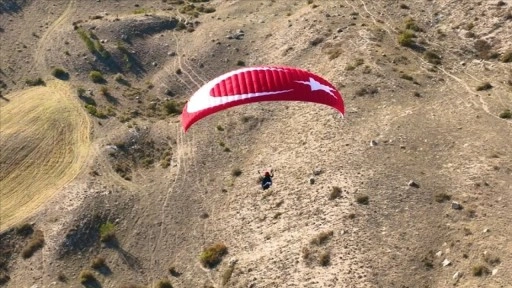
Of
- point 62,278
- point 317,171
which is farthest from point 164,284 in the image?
point 317,171

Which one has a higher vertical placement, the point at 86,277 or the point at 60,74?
the point at 60,74

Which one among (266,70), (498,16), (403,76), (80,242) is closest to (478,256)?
(266,70)

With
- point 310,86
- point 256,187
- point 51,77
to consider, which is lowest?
point 256,187

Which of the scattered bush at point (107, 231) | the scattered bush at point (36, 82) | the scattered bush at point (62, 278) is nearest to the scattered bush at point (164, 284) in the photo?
the scattered bush at point (107, 231)

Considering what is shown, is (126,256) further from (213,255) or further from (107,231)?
(213,255)

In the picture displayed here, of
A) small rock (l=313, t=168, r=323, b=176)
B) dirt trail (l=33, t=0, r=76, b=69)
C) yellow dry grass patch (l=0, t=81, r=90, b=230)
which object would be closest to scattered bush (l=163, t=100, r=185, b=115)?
yellow dry grass patch (l=0, t=81, r=90, b=230)

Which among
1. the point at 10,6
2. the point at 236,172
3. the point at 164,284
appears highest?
the point at 10,6

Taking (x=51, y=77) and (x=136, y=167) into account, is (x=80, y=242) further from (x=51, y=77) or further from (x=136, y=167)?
(x=51, y=77)

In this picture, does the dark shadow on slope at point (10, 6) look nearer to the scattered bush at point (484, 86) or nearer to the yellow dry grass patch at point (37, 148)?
the yellow dry grass patch at point (37, 148)
